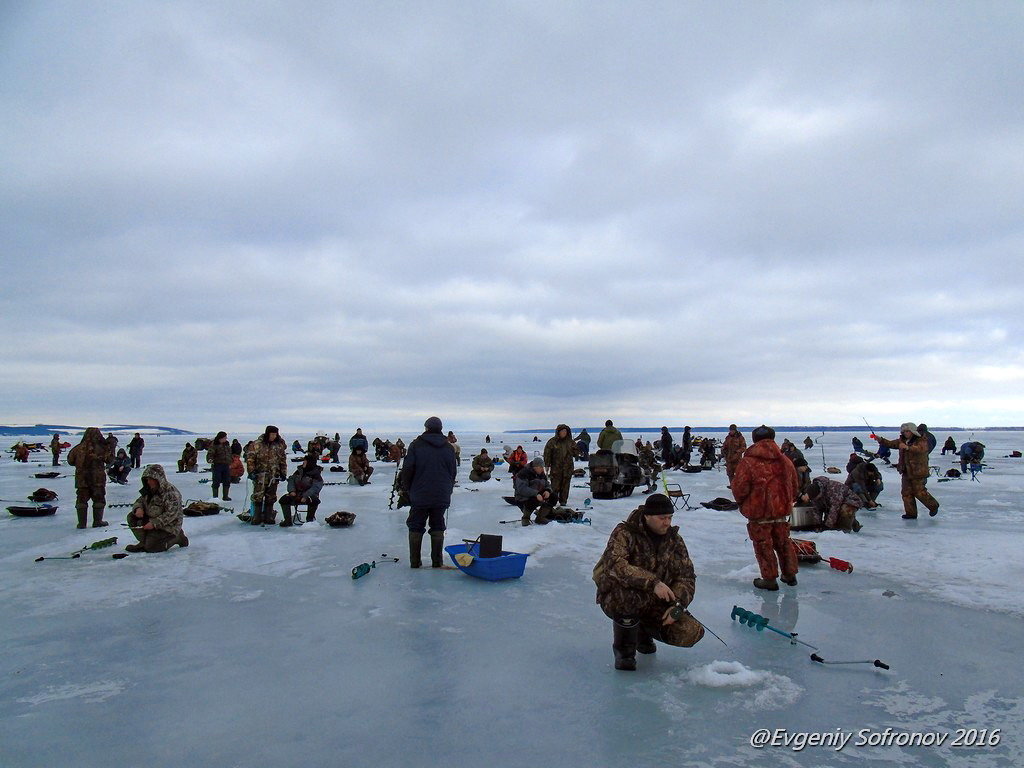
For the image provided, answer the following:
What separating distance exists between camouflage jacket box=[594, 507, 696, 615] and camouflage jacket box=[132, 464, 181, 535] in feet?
23.5

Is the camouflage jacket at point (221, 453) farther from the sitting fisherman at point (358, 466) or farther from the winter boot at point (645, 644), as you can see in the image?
the winter boot at point (645, 644)

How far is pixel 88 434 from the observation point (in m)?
10.3

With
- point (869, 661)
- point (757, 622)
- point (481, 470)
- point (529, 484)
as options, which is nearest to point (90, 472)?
point (529, 484)

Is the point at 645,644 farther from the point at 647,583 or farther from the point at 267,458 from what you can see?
the point at 267,458

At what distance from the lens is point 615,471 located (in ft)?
50.4

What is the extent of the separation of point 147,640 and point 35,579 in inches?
137

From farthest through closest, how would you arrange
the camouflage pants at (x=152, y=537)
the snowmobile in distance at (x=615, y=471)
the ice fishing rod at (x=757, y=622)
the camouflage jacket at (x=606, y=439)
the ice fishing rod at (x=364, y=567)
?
1. the camouflage jacket at (x=606, y=439)
2. the snowmobile in distance at (x=615, y=471)
3. the camouflage pants at (x=152, y=537)
4. the ice fishing rod at (x=364, y=567)
5. the ice fishing rod at (x=757, y=622)

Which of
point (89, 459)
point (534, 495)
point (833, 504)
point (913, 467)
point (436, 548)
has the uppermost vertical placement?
point (89, 459)

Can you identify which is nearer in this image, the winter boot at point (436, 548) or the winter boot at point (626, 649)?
the winter boot at point (626, 649)

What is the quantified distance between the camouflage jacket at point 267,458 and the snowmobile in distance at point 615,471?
7.52m

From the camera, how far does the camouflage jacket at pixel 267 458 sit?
11094mm

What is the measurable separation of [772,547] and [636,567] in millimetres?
3225

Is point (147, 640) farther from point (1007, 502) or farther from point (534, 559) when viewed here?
point (1007, 502)

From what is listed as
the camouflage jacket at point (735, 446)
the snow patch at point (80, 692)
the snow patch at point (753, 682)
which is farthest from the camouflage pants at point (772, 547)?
the camouflage jacket at point (735, 446)
